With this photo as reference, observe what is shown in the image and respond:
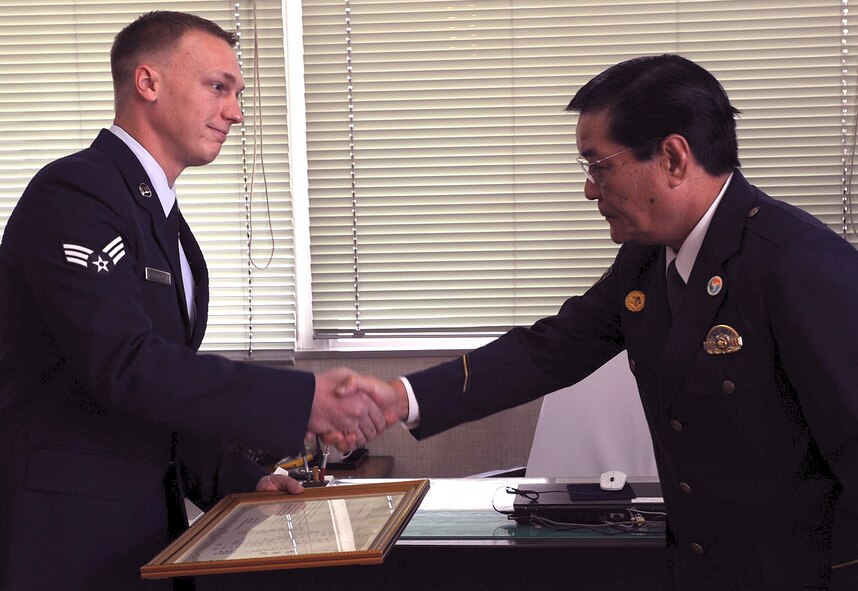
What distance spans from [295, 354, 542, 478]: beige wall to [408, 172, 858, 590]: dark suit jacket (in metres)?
1.88

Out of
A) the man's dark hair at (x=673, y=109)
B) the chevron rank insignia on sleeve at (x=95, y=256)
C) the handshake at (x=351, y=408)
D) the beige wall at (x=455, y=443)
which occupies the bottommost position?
the beige wall at (x=455, y=443)

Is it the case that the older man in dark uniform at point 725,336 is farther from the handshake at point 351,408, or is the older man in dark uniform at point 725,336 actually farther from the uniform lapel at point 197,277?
the uniform lapel at point 197,277

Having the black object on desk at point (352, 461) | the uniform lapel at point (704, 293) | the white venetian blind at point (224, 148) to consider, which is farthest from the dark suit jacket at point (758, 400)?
the white venetian blind at point (224, 148)

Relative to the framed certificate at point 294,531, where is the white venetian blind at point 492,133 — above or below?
above

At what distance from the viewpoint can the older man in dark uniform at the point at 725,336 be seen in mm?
1405

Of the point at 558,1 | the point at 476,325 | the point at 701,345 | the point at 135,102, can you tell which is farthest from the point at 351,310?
the point at 701,345

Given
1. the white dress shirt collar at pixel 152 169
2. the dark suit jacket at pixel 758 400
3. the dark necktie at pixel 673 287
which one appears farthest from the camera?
the white dress shirt collar at pixel 152 169

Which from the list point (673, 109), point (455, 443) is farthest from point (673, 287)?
point (455, 443)

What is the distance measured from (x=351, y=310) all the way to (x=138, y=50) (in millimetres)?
1903

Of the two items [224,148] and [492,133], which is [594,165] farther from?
[224,148]

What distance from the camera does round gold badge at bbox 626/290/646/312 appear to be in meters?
1.78

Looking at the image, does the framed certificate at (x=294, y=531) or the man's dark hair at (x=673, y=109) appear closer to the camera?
the framed certificate at (x=294, y=531)

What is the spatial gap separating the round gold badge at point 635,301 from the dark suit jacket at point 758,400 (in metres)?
0.05

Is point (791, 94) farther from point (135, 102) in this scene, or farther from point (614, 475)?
point (135, 102)
